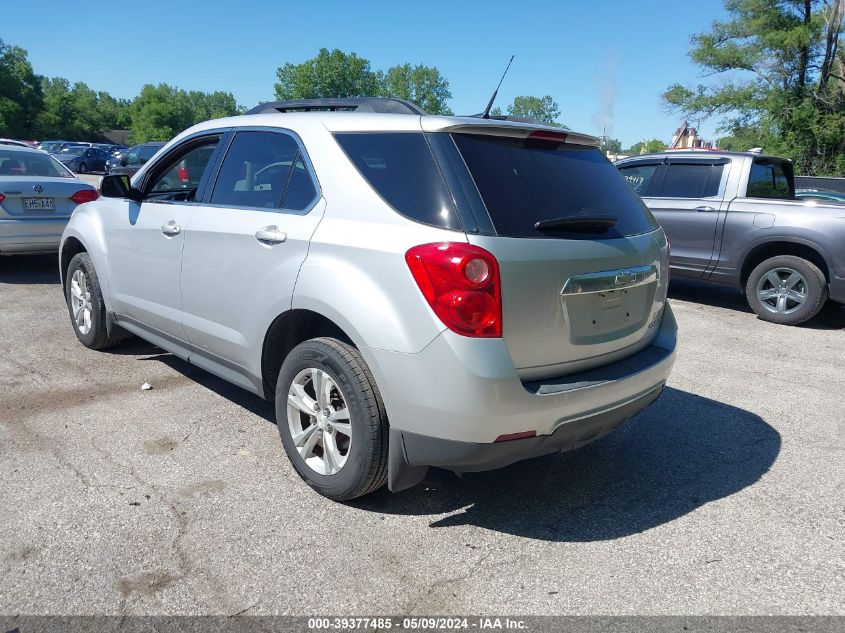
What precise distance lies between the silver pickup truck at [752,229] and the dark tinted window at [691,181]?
0.01 metres

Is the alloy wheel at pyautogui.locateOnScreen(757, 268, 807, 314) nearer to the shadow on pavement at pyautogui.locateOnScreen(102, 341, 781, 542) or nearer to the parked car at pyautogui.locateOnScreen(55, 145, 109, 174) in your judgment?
the shadow on pavement at pyautogui.locateOnScreen(102, 341, 781, 542)

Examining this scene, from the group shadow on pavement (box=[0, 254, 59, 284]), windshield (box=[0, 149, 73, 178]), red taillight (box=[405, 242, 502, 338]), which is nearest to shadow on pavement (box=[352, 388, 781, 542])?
red taillight (box=[405, 242, 502, 338])

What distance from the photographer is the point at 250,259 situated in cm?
339

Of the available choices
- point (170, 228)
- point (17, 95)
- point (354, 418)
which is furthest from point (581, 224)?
point (17, 95)

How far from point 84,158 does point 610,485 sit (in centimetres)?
4020

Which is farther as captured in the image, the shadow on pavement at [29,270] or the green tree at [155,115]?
the green tree at [155,115]

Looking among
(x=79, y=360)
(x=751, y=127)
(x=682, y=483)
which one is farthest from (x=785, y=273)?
(x=751, y=127)

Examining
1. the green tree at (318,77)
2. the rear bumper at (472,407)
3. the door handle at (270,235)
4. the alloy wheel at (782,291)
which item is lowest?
the alloy wheel at (782,291)

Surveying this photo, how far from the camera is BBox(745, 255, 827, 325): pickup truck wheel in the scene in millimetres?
7098

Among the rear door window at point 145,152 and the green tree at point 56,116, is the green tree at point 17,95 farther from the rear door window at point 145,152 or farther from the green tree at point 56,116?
the rear door window at point 145,152

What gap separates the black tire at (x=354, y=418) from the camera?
280 centimetres

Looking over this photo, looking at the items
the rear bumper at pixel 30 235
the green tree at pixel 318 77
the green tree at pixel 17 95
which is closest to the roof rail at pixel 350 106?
the rear bumper at pixel 30 235

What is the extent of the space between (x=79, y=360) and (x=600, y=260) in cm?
418

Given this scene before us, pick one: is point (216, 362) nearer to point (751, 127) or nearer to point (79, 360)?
point (79, 360)
